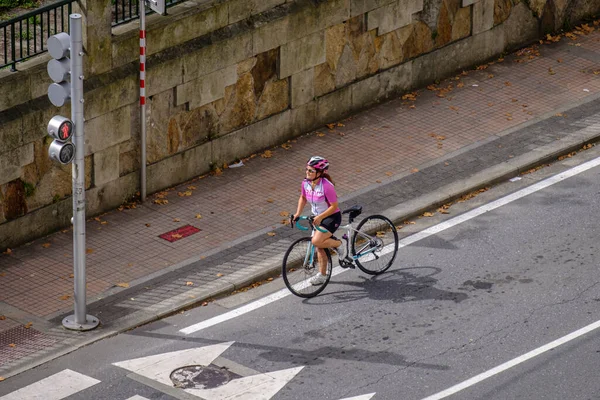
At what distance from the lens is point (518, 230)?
1666cm

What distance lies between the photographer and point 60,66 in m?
13.7

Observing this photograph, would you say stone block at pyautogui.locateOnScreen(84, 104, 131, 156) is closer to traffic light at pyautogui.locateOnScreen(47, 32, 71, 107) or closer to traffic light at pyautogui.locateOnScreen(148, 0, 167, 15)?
traffic light at pyautogui.locateOnScreen(148, 0, 167, 15)

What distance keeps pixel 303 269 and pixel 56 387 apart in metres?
3.31

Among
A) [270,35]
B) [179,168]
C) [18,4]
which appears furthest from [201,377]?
[18,4]

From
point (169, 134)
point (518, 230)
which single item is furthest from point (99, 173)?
point (518, 230)

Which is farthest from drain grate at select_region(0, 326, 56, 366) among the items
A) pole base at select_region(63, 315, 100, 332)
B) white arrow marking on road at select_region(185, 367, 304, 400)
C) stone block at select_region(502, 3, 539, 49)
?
stone block at select_region(502, 3, 539, 49)

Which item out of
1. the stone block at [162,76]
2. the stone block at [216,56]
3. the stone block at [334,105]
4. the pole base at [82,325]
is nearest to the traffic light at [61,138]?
the pole base at [82,325]

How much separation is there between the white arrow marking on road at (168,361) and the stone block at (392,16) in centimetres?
764

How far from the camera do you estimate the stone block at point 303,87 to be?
762 inches

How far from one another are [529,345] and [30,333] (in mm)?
5370

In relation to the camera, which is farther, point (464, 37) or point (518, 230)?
point (464, 37)

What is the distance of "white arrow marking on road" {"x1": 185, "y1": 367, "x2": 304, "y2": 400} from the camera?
1300cm

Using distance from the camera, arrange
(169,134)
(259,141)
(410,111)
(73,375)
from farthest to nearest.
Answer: (410,111)
(259,141)
(169,134)
(73,375)

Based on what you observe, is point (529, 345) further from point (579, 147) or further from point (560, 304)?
point (579, 147)
